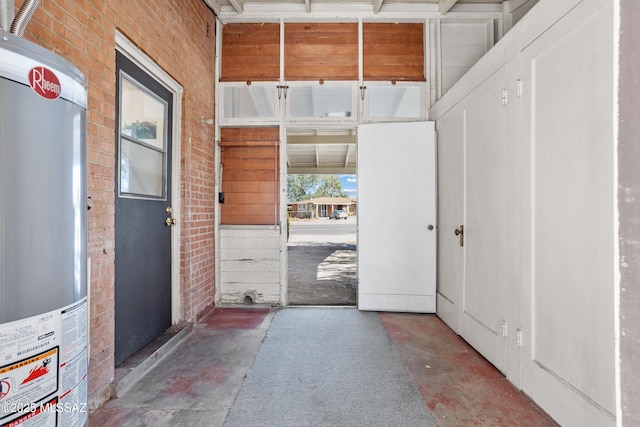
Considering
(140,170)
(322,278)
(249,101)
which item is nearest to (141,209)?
(140,170)

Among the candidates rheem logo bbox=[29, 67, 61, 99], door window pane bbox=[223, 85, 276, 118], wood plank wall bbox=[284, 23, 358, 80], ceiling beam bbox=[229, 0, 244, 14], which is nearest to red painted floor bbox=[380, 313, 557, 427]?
rheem logo bbox=[29, 67, 61, 99]

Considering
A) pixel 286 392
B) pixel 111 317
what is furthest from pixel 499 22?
pixel 111 317

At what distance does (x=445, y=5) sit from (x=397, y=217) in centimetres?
240

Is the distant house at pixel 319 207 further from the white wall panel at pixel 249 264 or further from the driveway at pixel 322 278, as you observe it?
the white wall panel at pixel 249 264

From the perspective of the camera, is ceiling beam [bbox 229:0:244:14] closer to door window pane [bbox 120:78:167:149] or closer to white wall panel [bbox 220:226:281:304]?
door window pane [bbox 120:78:167:149]

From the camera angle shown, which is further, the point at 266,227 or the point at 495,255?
the point at 266,227

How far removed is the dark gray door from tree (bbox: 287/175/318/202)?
36.6 m

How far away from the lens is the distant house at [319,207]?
3712 centimetres

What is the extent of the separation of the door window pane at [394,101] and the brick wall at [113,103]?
192 cm

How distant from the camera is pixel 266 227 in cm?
380

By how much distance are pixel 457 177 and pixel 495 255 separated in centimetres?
92

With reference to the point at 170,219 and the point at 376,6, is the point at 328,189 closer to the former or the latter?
the point at 376,6

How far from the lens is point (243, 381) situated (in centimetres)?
216

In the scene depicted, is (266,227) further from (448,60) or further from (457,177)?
(448,60)
